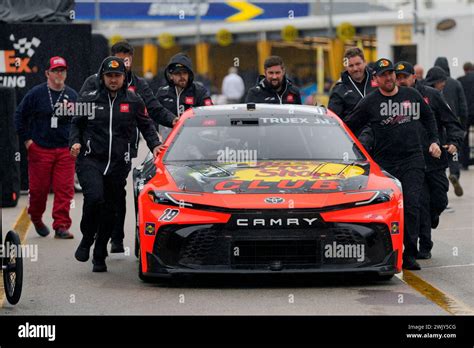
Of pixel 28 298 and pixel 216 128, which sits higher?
pixel 216 128

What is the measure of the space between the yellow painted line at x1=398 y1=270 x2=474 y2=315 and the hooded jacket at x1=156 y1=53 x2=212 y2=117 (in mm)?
3521

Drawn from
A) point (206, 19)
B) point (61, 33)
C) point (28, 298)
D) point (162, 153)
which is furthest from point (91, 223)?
point (206, 19)

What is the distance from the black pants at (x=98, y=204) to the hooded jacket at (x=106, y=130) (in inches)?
3.1

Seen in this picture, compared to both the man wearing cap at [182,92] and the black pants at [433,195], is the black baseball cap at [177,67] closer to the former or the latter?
the man wearing cap at [182,92]

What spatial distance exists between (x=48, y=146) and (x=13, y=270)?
5.15m

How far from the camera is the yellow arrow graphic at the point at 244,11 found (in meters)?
63.4

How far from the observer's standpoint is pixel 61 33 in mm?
18781

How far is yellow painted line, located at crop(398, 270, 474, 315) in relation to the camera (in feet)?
28.5

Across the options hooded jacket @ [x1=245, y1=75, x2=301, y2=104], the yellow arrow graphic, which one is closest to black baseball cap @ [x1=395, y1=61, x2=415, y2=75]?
hooded jacket @ [x1=245, y1=75, x2=301, y2=104]

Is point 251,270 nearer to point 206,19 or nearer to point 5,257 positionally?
point 5,257

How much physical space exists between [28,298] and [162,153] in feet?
6.47

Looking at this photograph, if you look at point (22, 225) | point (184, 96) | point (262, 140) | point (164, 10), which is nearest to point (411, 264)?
point (262, 140)

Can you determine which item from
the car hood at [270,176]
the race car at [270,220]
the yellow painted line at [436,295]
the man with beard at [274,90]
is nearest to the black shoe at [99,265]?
the race car at [270,220]
